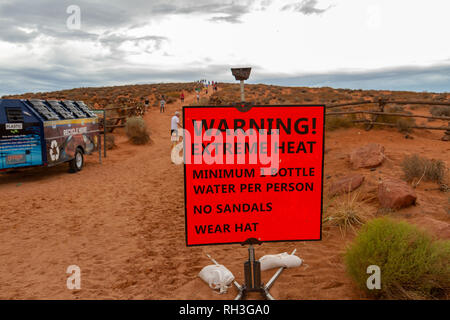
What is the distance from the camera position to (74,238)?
5828mm

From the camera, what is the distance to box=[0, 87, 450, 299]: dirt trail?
3.99m

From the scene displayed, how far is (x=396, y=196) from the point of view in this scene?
19.1ft

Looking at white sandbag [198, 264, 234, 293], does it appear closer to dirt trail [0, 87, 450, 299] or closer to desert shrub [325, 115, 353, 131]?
dirt trail [0, 87, 450, 299]

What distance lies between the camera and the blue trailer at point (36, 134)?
9.07 m

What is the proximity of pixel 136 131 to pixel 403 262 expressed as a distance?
55.5ft

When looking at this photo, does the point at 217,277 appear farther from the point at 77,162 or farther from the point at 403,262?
the point at 77,162

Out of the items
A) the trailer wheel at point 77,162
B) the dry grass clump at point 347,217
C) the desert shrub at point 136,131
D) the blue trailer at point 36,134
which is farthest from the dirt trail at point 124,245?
the desert shrub at point 136,131

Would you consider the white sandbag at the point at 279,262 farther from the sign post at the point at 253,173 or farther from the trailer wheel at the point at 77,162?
the trailer wheel at the point at 77,162

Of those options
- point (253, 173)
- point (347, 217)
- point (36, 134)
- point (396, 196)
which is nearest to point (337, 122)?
point (396, 196)

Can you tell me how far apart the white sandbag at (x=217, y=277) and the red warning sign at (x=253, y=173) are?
0.80 meters

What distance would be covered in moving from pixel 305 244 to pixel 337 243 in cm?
47

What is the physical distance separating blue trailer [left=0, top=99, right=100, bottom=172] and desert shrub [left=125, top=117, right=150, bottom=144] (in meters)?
7.02

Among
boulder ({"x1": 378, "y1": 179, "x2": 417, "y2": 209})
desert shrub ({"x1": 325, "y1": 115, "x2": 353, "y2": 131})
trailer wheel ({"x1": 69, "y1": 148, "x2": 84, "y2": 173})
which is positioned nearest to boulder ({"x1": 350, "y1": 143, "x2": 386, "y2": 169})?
boulder ({"x1": 378, "y1": 179, "x2": 417, "y2": 209})
